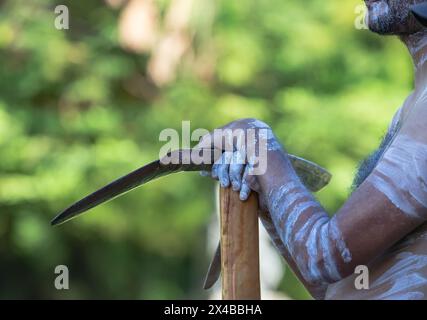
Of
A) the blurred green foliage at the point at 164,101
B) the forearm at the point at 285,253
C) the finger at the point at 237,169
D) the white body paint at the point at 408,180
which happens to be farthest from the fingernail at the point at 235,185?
the blurred green foliage at the point at 164,101

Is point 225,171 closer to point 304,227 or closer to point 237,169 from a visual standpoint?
point 237,169

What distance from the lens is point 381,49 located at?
866 cm

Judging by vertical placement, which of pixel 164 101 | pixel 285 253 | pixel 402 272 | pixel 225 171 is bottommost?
pixel 402 272

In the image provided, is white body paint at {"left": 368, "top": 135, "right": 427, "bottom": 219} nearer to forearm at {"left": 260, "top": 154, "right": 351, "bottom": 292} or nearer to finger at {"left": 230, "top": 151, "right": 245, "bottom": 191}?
forearm at {"left": 260, "top": 154, "right": 351, "bottom": 292}

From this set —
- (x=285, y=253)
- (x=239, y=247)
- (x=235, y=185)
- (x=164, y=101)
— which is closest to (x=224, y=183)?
(x=235, y=185)

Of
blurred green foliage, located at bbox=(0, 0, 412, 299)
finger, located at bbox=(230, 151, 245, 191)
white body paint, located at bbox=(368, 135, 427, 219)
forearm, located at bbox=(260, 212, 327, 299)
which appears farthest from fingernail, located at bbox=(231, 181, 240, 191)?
blurred green foliage, located at bbox=(0, 0, 412, 299)

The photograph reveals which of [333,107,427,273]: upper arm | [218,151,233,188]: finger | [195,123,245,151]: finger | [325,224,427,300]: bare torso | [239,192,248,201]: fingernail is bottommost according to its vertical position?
[325,224,427,300]: bare torso

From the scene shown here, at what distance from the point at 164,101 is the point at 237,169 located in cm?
680

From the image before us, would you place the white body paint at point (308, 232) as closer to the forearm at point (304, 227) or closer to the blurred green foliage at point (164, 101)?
the forearm at point (304, 227)

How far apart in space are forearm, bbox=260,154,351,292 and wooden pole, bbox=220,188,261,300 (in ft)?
0.19

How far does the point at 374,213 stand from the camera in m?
1.78

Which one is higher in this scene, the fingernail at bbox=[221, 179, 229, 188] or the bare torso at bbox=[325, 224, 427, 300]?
the fingernail at bbox=[221, 179, 229, 188]

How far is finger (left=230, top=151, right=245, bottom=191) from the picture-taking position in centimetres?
199

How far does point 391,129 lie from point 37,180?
6.60 meters
